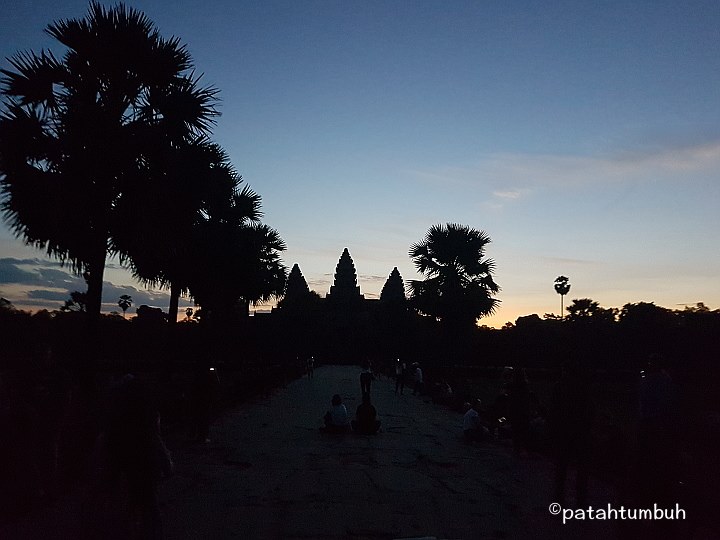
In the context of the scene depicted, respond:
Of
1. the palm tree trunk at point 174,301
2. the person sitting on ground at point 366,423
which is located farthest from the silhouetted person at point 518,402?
the palm tree trunk at point 174,301

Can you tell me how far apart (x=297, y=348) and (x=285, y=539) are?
2692 inches

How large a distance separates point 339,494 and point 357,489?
40 cm

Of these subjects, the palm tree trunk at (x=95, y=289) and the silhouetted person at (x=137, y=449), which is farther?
the palm tree trunk at (x=95, y=289)

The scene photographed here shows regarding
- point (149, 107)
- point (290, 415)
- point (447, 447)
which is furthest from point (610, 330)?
point (149, 107)

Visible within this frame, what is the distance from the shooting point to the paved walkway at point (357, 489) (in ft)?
22.5

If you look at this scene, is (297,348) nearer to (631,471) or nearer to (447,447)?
(447,447)

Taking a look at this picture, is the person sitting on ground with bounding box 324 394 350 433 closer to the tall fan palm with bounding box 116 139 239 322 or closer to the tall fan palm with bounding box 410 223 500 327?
the tall fan palm with bounding box 116 139 239 322

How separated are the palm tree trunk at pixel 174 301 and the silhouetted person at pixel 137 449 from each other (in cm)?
1832

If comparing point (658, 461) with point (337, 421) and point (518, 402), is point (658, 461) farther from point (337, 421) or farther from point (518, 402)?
point (337, 421)

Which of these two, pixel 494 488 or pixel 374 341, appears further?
pixel 374 341

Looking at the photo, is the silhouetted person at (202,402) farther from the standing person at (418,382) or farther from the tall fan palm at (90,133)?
the standing person at (418,382)

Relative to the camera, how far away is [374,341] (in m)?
79.6

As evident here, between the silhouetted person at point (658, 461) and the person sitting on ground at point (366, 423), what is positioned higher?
the silhouetted person at point (658, 461)

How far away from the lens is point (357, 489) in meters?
8.80
